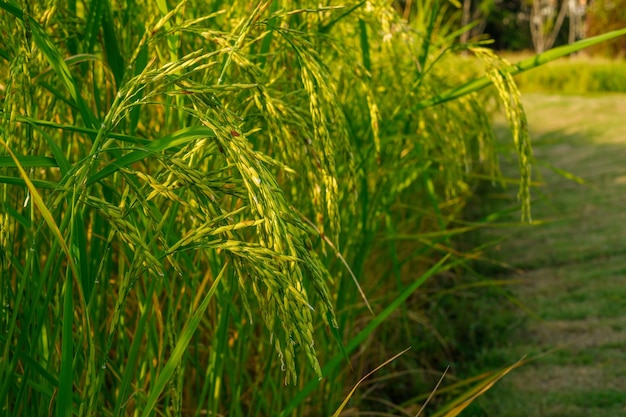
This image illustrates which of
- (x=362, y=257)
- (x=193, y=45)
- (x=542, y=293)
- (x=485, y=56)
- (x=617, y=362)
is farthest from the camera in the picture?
(x=542, y=293)

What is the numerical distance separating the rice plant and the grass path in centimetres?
61

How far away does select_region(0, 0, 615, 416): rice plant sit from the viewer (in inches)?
26.1

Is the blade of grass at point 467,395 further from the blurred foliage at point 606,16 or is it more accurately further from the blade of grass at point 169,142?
the blurred foliage at point 606,16

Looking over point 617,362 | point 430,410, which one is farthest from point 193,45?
point 617,362

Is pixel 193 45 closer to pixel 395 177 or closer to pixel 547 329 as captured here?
pixel 395 177

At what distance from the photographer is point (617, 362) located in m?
2.22

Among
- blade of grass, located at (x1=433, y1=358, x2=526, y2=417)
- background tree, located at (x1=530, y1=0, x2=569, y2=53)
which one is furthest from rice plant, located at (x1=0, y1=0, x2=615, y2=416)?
background tree, located at (x1=530, y1=0, x2=569, y2=53)

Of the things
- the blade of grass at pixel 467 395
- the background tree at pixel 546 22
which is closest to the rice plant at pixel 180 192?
A: the blade of grass at pixel 467 395

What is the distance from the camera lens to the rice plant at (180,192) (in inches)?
26.1

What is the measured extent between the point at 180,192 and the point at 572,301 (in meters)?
2.22

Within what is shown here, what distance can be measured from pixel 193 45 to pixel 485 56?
0.55 metres

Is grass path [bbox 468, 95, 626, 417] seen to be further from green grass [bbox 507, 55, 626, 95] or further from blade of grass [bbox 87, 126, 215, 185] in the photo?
green grass [bbox 507, 55, 626, 95]

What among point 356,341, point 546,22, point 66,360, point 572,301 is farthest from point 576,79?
point 546,22

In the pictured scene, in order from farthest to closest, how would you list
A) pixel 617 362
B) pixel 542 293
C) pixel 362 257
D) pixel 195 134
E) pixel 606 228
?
pixel 606 228 < pixel 542 293 < pixel 617 362 < pixel 362 257 < pixel 195 134
